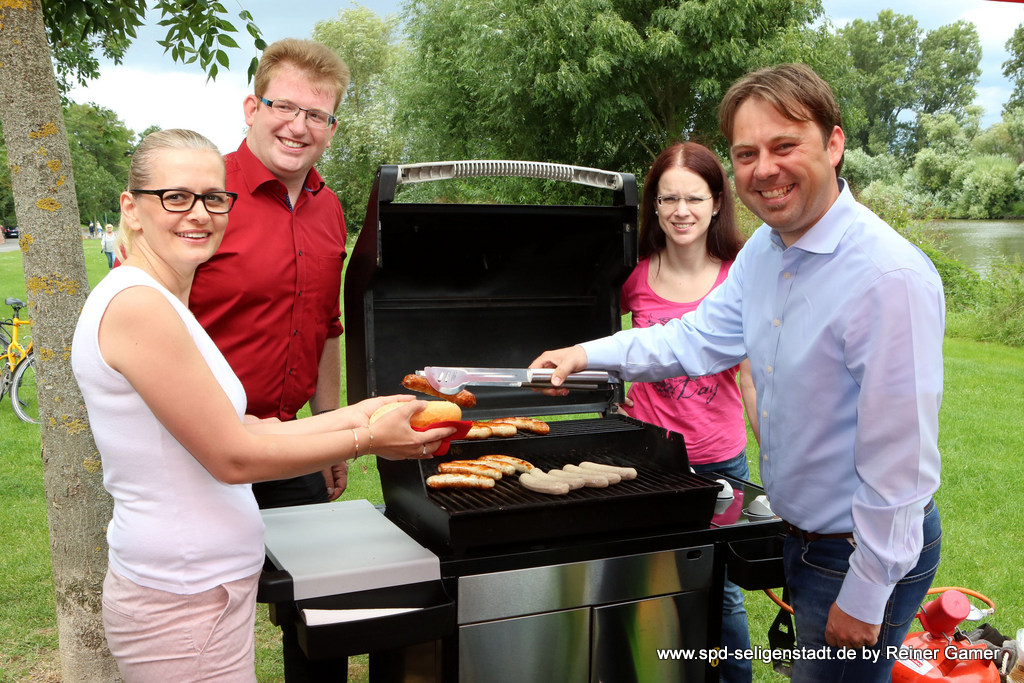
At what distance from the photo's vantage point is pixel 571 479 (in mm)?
2242

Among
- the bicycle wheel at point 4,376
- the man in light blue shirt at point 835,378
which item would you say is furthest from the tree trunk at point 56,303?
the bicycle wheel at point 4,376

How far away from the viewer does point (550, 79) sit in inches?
839

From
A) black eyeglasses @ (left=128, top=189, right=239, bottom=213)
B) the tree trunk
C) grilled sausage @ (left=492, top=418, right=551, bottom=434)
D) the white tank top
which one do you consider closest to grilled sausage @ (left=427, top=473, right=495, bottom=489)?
grilled sausage @ (left=492, top=418, right=551, bottom=434)

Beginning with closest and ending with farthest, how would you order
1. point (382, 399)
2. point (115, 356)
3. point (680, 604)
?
point (115, 356)
point (382, 399)
point (680, 604)

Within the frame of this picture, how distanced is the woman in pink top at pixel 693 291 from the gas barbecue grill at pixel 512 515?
0.76 feet

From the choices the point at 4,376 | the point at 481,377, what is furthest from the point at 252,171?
the point at 4,376

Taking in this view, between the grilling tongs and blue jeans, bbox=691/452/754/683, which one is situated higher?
the grilling tongs

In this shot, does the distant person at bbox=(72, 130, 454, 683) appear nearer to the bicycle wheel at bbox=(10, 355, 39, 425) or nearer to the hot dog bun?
the hot dog bun

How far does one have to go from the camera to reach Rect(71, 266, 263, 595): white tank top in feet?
5.40

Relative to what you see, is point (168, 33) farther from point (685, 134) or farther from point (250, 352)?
point (685, 134)

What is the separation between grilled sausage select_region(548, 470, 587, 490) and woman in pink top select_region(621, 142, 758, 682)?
30.6 inches

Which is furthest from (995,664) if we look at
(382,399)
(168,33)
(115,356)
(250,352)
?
(168,33)

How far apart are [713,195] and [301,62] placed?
1624 millimetres

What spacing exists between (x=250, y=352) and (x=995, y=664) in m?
2.99
